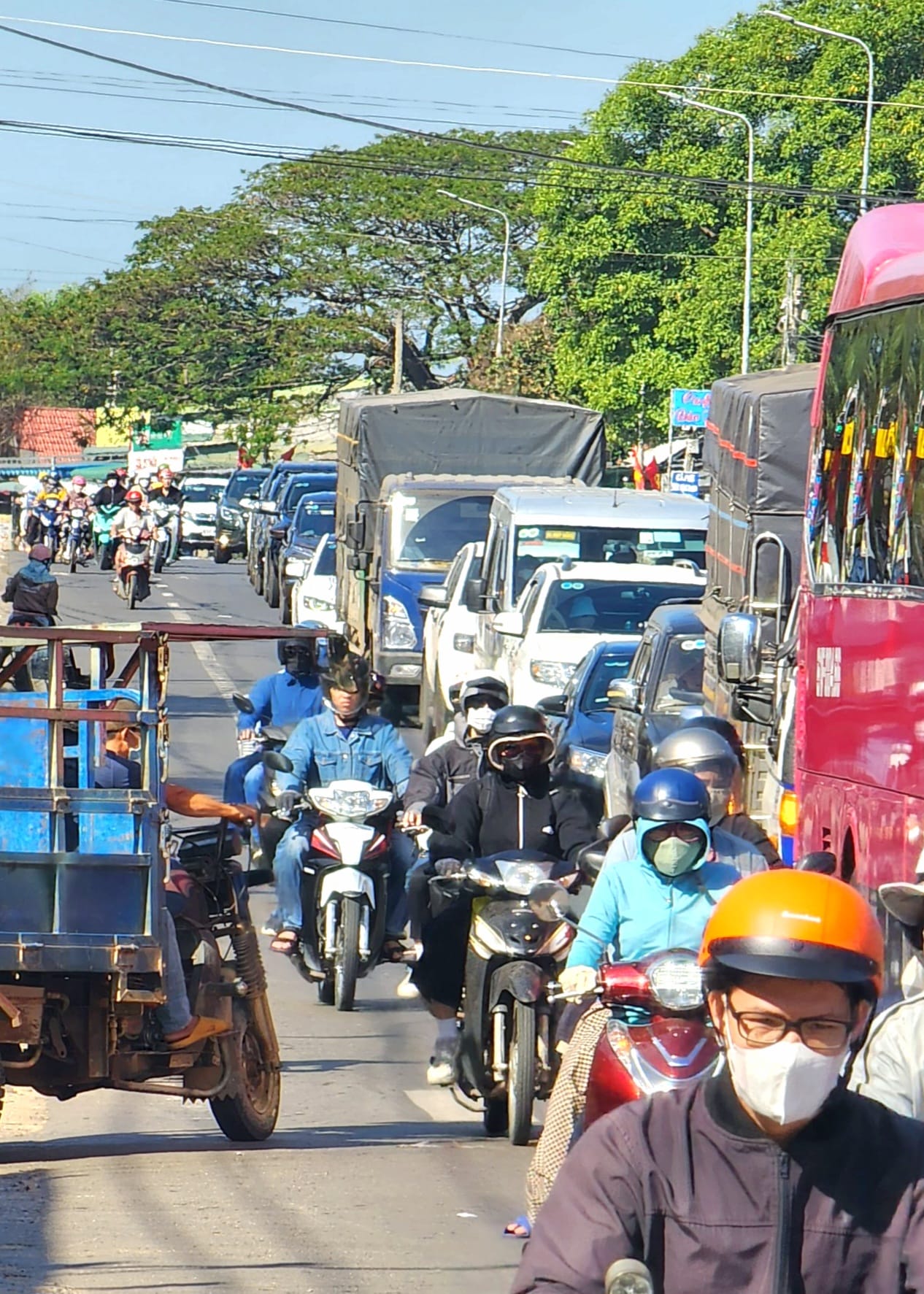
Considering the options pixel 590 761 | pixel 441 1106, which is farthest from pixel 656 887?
pixel 590 761

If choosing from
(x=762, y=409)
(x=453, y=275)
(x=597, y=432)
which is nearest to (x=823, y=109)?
(x=453, y=275)

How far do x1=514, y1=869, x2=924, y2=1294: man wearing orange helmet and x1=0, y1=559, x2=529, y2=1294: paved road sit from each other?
3.59m

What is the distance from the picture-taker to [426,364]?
6900cm

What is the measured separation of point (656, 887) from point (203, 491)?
53.8 meters

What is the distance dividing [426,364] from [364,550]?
44.4m

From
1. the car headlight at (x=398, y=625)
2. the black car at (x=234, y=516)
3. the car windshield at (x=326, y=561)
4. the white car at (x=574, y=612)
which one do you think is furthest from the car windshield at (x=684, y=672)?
the black car at (x=234, y=516)

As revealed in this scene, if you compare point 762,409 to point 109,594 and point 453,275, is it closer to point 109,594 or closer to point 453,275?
point 109,594

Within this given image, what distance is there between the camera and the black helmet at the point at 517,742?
29.6ft

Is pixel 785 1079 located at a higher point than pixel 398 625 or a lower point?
higher

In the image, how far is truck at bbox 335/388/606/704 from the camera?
23.6 meters

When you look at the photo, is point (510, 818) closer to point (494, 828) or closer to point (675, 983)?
point (494, 828)

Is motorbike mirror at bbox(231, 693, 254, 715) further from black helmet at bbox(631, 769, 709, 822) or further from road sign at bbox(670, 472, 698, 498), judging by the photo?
road sign at bbox(670, 472, 698, 498)

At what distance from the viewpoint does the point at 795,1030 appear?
2777 millimetres

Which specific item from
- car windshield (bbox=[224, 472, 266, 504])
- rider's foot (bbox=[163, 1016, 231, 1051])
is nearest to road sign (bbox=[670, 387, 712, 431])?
car windshield (bbox=[224, 472, 266, 504])
